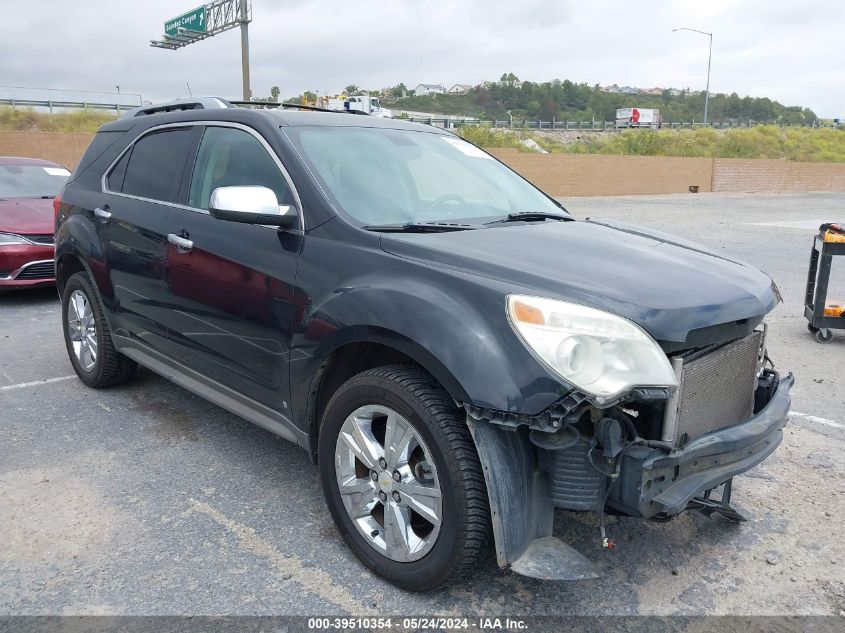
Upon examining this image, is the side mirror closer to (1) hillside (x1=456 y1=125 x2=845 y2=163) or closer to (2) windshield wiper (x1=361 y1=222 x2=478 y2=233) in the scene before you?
(2) windshield wiper (x1=361 y1=222 x2=478 y2=233)

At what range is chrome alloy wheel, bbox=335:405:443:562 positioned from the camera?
2.63 meters

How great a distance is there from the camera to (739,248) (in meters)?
13.1

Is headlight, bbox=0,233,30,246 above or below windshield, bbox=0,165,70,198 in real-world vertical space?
below

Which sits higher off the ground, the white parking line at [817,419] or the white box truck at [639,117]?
the white box truck at [639,117]

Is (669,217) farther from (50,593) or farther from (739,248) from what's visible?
(50,593)

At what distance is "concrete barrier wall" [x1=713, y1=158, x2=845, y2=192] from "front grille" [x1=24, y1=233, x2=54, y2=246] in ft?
106

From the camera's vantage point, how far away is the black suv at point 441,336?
7.82ft

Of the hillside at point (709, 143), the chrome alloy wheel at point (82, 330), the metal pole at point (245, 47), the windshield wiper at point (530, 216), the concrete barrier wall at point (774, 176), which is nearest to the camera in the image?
the windshield wiper at point (530, 216)

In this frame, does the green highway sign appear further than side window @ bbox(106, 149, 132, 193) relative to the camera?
Yes

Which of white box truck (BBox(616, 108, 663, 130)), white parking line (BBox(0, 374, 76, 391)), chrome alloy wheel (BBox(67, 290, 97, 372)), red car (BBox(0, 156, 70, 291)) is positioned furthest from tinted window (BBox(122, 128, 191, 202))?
white box truck (BBox(616, 108, 663, 130))

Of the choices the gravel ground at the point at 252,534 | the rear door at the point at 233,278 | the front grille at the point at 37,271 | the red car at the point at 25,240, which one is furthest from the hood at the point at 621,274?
the front grille at the point at 37,271

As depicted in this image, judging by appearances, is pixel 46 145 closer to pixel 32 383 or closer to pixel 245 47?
pixel 245 47

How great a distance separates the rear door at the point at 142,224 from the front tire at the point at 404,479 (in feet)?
5.22

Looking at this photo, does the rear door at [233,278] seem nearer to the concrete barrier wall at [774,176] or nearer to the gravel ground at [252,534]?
the gravel ground at [252,534]
